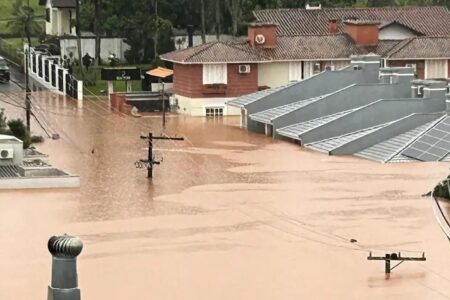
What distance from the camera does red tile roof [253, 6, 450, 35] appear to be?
54812mm

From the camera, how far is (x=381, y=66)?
162ft

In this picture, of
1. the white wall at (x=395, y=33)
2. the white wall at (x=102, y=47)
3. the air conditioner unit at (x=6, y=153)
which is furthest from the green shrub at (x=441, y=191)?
the white wall at (x=102, y=47)

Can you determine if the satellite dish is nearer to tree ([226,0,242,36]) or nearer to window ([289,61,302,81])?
window ([289,61,302,81])

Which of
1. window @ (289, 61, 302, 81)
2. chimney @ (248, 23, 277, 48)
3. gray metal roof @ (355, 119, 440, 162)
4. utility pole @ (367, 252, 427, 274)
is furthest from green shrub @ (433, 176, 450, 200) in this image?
chimney @ (248, 23, 277, 48)

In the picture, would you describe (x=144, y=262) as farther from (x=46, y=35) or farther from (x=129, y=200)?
(x=46, y=35)

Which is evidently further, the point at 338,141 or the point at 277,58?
the point at 277,58

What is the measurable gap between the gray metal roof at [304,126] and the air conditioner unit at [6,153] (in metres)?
10.8

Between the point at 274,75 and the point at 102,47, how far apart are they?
12.9 meters

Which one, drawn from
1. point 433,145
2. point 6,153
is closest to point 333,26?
point 433,145

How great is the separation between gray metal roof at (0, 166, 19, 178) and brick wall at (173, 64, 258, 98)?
17.0 metres

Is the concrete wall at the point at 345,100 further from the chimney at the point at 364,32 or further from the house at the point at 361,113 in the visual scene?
the chimney at the point at 364,32

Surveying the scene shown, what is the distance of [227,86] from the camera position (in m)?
49.2

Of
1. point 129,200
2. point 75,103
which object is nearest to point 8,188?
point 129,200

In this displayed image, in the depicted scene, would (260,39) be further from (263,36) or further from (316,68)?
(316,68)
